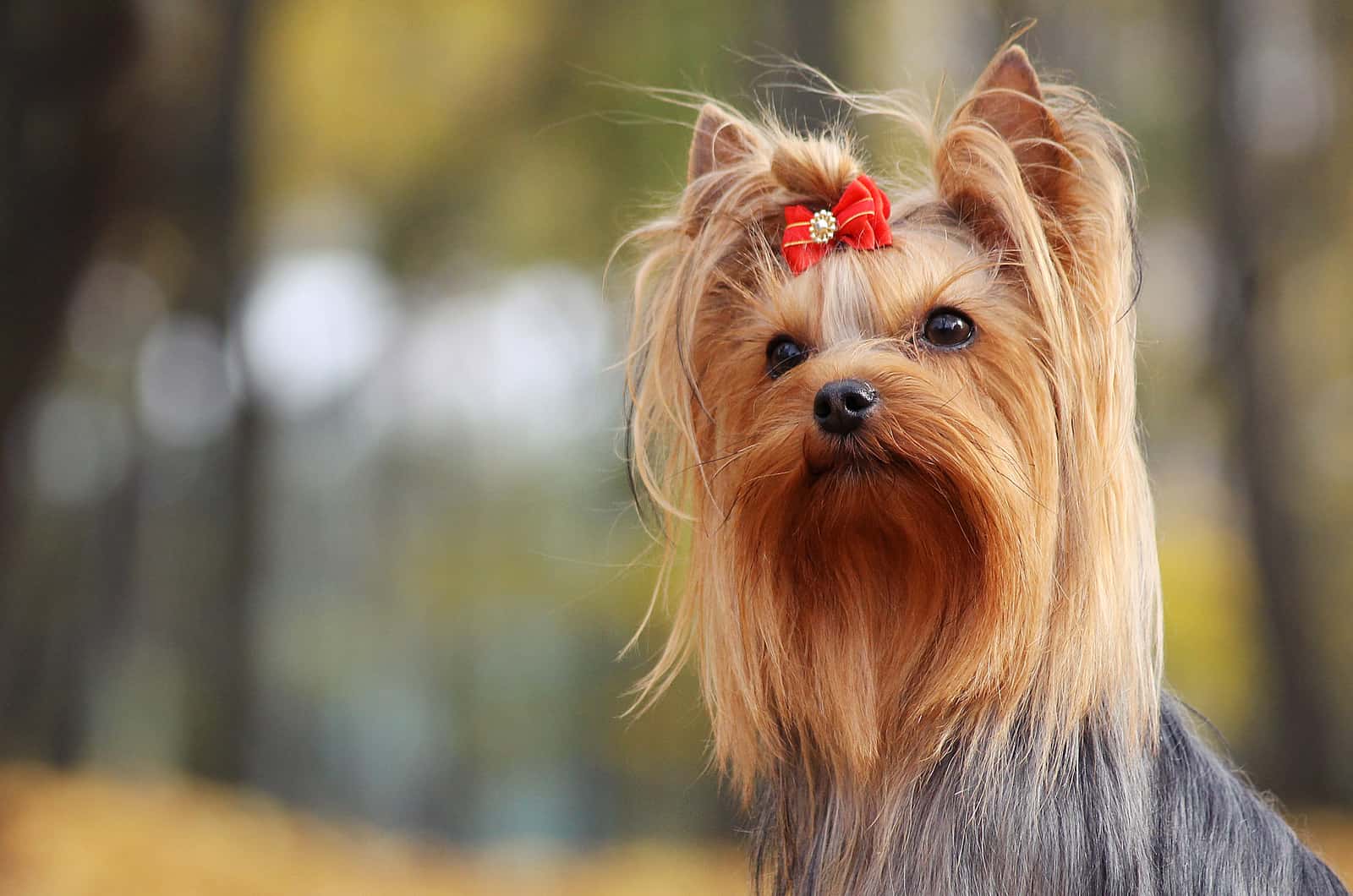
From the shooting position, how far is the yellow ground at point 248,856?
4094 millimetres

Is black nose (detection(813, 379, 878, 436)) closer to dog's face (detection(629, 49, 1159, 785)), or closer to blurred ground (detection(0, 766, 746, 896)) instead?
dog's face (detection(629, 49, 1159, 785))

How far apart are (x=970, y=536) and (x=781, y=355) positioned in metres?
0.34

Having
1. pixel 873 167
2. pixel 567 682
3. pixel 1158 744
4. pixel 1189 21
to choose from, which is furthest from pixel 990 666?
pixel 1189 21

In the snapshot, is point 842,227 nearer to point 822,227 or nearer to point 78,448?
point 822,227

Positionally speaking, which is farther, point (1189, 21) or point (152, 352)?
point (152, 352)

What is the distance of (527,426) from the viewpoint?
16.9 ft

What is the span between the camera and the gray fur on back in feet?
4.81

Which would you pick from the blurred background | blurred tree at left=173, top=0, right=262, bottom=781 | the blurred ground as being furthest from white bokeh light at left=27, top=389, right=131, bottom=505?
the blurred ground

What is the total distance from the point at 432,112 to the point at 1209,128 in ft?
10.5

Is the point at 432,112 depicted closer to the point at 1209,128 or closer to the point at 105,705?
the point at 105,705

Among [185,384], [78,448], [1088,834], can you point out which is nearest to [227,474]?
[185,384]

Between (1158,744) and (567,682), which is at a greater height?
(1158,744)

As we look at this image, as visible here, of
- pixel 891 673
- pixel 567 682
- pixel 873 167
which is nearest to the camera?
pixel 891 673

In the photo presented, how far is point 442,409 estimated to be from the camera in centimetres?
526
